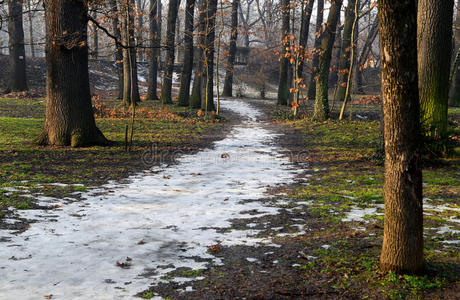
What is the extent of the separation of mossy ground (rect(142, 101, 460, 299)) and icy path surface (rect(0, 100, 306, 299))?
365mm

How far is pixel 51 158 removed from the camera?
9828 millimetres

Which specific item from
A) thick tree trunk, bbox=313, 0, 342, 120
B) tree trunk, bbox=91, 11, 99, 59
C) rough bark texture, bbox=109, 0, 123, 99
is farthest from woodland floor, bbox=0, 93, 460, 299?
thick tree trunk, bbox=313, 0, 342, 120

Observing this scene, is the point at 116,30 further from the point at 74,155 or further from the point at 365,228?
the point at 365,228

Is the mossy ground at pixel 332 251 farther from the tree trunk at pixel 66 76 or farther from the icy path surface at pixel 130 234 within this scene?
the tree trunk at pixel 66 76

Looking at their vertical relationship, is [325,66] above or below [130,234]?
above

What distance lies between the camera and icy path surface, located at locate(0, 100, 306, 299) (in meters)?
4.04

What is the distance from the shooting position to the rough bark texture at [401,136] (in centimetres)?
343

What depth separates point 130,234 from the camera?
5.46 m

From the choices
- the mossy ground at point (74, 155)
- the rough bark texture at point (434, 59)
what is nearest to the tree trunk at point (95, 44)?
the mossy ground at point (74, 155)

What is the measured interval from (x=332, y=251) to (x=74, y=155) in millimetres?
7556

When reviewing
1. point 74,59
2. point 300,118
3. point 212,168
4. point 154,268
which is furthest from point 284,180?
point 300,118

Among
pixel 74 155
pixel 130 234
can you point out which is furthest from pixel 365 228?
pixel 74 155

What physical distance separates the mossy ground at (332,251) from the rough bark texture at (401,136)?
279 mm

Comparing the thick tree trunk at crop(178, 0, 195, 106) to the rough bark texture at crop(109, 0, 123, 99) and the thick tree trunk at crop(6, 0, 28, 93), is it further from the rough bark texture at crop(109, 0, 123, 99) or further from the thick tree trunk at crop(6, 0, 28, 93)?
the thick tree trunk at crop(6, 0, 28, 93)
